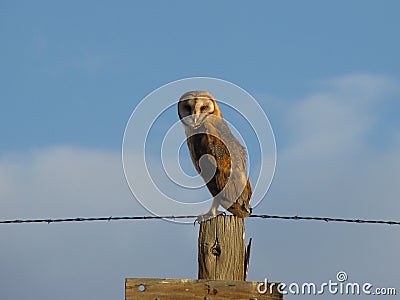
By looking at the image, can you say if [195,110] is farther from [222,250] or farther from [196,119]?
[222,250]

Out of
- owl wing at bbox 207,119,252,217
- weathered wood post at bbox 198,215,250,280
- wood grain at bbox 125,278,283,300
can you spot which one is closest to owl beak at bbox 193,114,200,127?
owl wing at bbox 207,119,252,217

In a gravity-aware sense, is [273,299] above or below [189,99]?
below

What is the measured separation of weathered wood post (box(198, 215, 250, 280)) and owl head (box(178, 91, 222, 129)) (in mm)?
1661

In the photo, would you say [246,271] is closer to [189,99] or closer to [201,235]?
[201,235]

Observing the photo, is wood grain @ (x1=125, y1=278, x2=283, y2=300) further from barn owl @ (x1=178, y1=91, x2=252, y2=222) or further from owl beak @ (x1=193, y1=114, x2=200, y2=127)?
owl beak @ (x1=193, y1=114, x2=200, y2=127)

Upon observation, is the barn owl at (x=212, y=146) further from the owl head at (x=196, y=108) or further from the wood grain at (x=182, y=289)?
the wood grain at (x=182, y=289)

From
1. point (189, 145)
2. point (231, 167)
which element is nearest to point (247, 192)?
point (231, 167)

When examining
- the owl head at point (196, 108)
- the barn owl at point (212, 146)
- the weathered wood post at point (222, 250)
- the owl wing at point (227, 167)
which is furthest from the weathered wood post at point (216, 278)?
the owl head at point (196, 108)

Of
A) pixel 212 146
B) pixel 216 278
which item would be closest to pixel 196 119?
pixel 212 146

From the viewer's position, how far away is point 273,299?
3.83m

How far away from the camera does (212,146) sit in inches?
235

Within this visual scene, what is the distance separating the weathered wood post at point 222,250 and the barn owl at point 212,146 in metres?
1.16

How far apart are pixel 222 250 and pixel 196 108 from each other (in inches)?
78.8

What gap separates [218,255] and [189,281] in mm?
317
